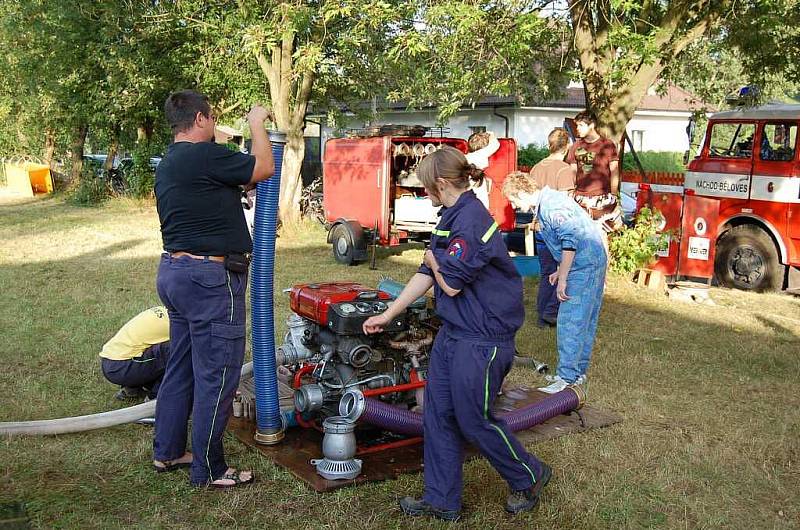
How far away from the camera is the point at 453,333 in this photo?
3580mm

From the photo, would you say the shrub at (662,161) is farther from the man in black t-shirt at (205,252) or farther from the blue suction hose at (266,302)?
the man in black t-shirt at (205,252)

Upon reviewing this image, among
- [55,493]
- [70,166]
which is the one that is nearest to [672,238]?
[55,493]

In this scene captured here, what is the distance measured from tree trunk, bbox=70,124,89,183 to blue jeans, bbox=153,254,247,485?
21.3m

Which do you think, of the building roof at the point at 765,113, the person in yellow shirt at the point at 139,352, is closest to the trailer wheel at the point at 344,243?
the building roof at the point at 765,113

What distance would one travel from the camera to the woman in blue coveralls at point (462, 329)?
11.4 ft

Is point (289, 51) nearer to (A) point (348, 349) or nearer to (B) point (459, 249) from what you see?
(A) point (348, 349)

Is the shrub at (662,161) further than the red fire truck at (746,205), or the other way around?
the shrub at (662,161)

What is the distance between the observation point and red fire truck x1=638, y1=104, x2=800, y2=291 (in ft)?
32.3

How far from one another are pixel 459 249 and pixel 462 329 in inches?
14.7

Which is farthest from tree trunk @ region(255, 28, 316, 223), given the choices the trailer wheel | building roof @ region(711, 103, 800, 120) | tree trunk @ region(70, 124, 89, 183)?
tree trunk @ region(70, 124, 89, 183)

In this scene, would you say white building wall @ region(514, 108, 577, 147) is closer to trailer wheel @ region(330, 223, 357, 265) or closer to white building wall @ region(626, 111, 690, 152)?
white building wall @ region(626, 111, 690, 152)

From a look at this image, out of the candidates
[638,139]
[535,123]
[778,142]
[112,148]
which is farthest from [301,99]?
[638,139]

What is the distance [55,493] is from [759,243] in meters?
9.12

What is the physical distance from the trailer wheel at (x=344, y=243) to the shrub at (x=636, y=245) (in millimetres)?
3708
